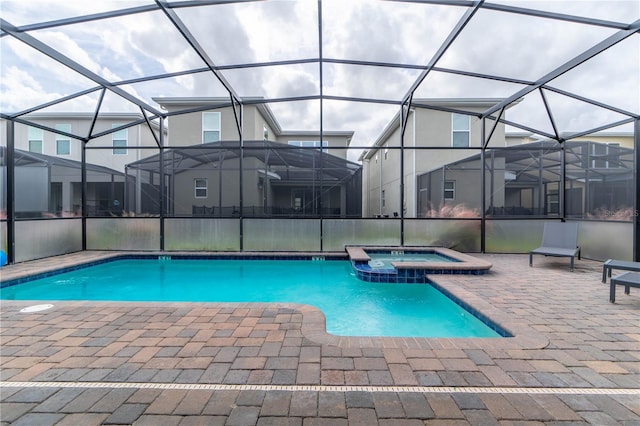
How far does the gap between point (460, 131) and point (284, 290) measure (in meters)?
8.49

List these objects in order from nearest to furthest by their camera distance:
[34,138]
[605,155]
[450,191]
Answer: [605,155], [34,138], [450,191]

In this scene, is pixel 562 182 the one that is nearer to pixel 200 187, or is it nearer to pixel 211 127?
pixel 200 187

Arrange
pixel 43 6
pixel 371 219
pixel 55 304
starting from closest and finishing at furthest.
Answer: pixel 55 304
pixel 43 6
pixel 371 219

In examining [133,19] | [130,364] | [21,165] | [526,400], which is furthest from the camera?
[21,165]

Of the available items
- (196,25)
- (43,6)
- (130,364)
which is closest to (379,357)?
(130,364)

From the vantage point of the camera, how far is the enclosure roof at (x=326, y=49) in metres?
3.72

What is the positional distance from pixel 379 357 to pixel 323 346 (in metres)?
0.44

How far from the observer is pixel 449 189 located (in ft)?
30.6

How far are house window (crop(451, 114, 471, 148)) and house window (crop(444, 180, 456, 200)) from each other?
1784 millimetres

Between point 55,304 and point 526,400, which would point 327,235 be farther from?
point 526,400

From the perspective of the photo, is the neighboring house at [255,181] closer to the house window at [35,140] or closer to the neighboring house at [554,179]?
the house window at [35,140]

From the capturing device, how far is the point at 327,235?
7281 mm

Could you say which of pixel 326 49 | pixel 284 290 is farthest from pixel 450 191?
pixel 284 290

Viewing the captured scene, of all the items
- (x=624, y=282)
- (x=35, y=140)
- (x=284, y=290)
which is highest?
(x=35, y=140)
